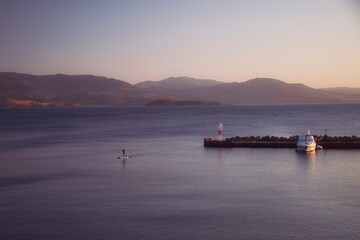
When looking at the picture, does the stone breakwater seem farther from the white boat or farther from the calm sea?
the calm sea

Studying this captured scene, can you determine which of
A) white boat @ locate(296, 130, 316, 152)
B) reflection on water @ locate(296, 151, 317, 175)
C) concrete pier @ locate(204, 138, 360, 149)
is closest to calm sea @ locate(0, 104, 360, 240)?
reflection on water @ locate(296, 151, 317, 175)

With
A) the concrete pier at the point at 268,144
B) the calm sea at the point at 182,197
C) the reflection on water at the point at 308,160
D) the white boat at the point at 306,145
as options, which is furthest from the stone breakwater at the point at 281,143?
the calm sea at the point at 182,197

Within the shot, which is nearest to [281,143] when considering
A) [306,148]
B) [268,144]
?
[268,144]

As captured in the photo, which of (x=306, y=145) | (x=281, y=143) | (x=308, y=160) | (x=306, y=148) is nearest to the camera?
(x=308, y=160)

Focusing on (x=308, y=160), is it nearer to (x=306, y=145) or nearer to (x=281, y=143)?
(x=306, y=145)

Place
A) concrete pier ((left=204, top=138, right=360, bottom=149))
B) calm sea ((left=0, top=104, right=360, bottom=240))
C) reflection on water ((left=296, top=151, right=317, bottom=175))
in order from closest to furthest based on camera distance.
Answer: calm sea ((left=0, top=104, right=360, bottom=240)) → reflection on water ((left=296, top=151, right=317, bottom=175)) → concrete pier ((left=204, top=138, right=360, bottom=149))

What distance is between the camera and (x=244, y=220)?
22.0 metres

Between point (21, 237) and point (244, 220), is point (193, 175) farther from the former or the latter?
point (21, 237)

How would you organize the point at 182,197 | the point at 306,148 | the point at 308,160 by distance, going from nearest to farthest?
the point at 182,197 → the point at 308,160 → the point at 306,148

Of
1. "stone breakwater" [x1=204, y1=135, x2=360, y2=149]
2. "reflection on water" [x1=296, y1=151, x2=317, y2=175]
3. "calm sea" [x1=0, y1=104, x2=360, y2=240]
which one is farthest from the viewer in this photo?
"stone breakwater" [x1=204, y1=135, x2=360, y2=149]

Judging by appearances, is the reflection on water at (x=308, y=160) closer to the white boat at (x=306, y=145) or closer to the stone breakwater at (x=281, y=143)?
the white boat at (x=306, y=145)

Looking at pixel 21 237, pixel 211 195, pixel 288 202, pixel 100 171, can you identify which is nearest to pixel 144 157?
pixel 100 171

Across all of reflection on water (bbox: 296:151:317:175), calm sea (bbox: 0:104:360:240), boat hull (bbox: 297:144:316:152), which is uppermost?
boat hull (bbox: 297:144:316:152)

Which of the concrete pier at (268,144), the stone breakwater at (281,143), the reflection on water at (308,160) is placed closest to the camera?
the reflection on water at (308,160)
